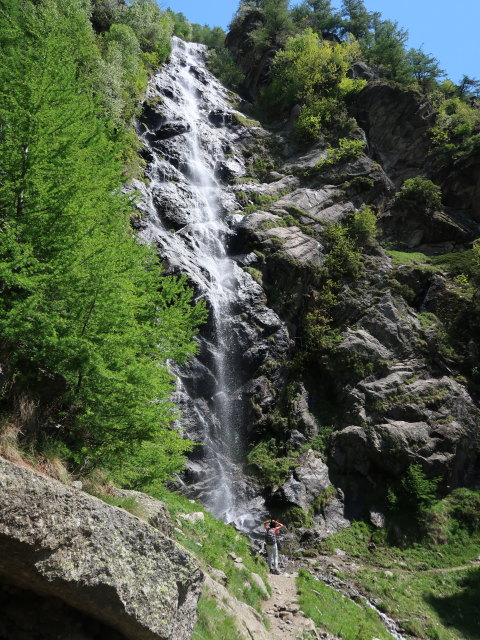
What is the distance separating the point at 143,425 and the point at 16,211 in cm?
411

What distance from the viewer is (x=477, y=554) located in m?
15.5

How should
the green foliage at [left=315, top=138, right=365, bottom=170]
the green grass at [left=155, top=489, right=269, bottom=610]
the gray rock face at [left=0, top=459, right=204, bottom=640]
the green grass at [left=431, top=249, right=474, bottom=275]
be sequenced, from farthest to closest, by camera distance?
1. the green foliage at [left=315, top=138, right=365, bottom=170]
2. the green grass at [left=431, top=249, right=474, bottom=275]
3. the green grass at [left=155, top=489, right=269, bottom=610]
4. the gray rock face at [left=0, top=459, right=204, bottom=640]

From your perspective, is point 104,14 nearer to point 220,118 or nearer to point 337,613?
point 220,118

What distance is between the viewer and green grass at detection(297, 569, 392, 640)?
9.66m

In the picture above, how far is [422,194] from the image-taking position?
32.1m

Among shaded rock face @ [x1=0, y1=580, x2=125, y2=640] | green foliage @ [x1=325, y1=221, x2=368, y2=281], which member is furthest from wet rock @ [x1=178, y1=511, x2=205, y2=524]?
green foliage @ [x1=325, y1=221, x2=368, y2=281]

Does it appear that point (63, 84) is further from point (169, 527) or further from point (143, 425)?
point (169, 527)

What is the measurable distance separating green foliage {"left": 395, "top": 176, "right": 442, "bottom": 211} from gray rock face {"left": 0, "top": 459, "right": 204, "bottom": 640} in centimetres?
3350

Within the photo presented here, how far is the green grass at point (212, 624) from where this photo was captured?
5914mm

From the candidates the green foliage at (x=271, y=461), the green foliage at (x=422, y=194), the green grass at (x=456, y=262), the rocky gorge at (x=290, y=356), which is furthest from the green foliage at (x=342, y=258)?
the green foliage at (x=271, y=461)

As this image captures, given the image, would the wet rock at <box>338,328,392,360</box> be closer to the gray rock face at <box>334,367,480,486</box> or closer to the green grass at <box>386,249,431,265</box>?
the gray rock face at <box>334,367,480,486</box>

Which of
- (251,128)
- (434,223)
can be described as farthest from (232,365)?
(251,128)

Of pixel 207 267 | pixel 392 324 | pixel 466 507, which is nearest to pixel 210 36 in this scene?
pixel 207 267

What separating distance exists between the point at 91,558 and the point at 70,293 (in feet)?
11.5
